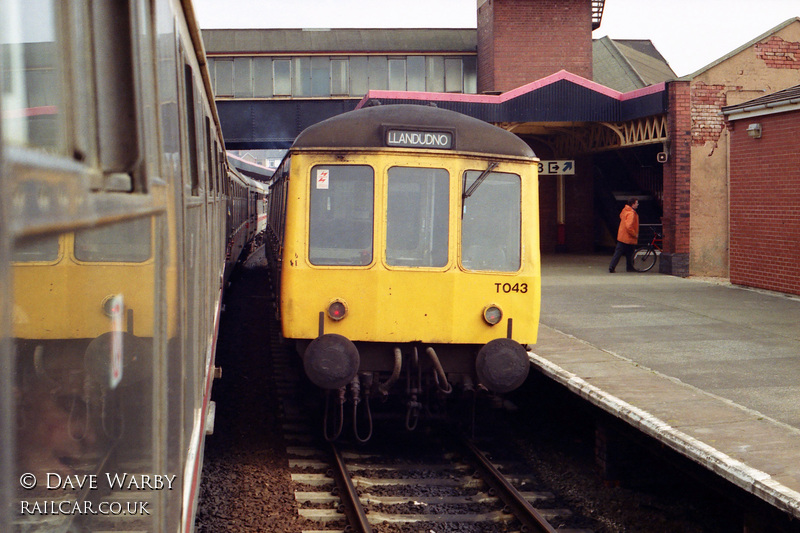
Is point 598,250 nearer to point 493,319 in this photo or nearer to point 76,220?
point 493,319

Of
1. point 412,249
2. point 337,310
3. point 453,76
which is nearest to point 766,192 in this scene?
point 412,249

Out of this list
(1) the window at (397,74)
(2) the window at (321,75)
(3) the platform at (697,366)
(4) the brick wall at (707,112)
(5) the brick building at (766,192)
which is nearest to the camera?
(3) the platform at (697,366)

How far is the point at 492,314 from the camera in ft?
24.5

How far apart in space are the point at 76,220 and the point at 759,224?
50.7 feet

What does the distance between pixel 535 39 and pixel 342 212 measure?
72.4 ft

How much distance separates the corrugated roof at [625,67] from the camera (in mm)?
30625

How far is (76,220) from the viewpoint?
3.19 ft

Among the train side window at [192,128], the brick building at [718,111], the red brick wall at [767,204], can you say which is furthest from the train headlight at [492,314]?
the brick building at [718,111]

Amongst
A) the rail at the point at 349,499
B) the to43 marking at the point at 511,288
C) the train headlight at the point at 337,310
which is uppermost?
the to43 marking at the point at 511,288

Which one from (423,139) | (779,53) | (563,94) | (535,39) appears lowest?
(423,139)

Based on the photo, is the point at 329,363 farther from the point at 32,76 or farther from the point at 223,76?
the point at 223,76

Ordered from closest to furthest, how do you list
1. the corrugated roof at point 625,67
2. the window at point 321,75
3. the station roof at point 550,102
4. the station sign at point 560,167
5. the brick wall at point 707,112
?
the brick wall at point 707,112 → the station roof at point 550,102 → the station sign at point 560,167 → the window at point 321,75 → the corrugated roof at point 625,67
